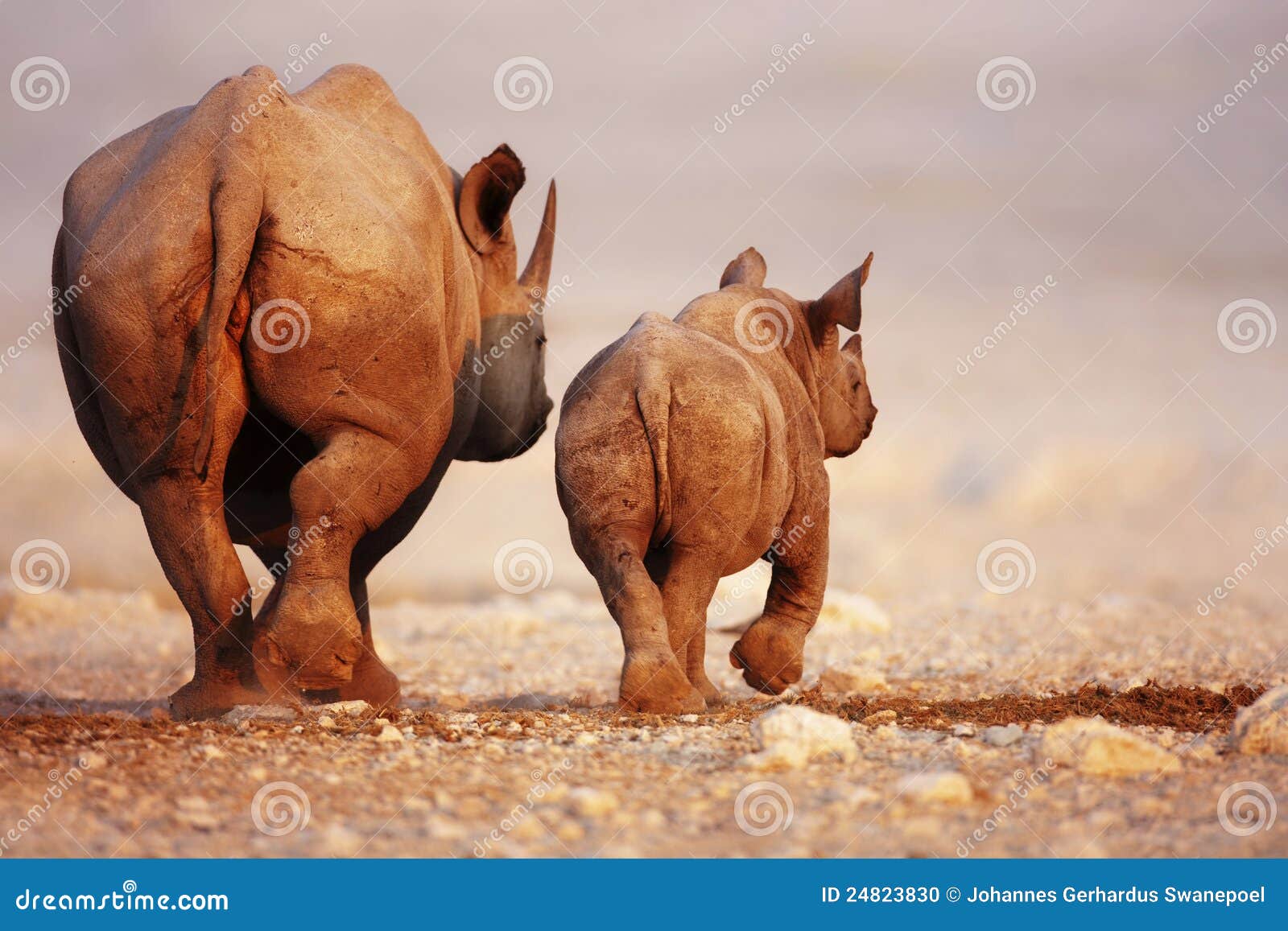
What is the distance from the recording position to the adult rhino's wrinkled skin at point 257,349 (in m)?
8.01

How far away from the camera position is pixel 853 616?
20.5 meters

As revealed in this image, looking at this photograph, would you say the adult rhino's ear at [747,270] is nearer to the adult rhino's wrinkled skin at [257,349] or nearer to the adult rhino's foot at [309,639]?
the adult rhino's wrinkled skin at [257,349]

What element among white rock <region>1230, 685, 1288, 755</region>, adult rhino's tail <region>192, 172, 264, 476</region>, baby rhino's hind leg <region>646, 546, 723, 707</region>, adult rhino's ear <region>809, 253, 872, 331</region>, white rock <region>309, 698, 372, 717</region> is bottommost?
white rock <region>1230, 685, 1288, 755</region>

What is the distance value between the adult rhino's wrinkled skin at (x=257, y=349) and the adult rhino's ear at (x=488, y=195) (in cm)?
105

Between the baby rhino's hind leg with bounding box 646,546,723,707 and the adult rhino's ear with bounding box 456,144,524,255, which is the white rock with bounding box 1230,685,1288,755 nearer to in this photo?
the baby rhino's hind leg with bounding box 646,546,723,707

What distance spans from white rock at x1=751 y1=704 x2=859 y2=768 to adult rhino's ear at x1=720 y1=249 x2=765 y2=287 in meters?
5.39

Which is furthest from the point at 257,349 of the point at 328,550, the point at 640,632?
the point at 640,632

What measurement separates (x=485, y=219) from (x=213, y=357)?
3155 millimetres

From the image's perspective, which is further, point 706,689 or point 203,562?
point 706,689

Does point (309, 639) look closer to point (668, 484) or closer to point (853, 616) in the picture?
Result: point (668, 484)

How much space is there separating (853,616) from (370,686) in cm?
1164

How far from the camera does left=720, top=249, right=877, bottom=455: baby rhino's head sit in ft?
35.1

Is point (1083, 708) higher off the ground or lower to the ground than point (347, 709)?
higher

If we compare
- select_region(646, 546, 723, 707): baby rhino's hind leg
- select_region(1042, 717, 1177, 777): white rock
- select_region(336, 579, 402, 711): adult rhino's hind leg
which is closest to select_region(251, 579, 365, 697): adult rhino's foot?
select_region(336, 579, 402, 711): adult rhino's hind leg
